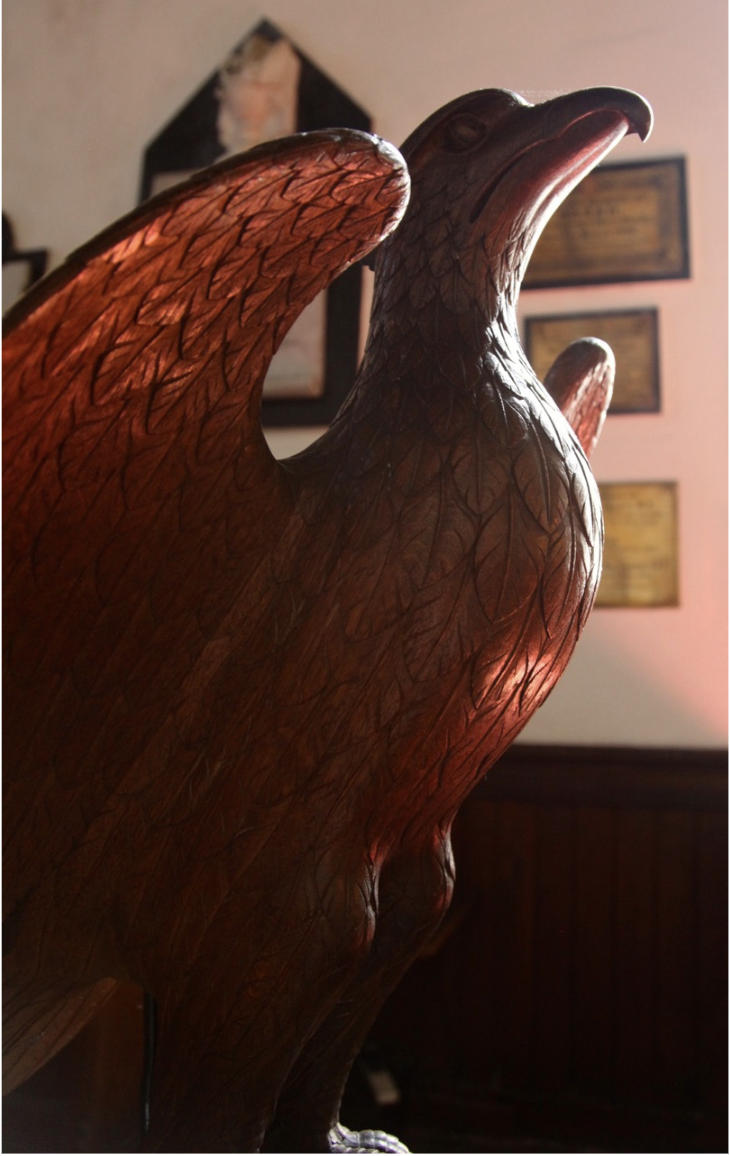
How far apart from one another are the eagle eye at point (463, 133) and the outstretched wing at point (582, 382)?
22 cm

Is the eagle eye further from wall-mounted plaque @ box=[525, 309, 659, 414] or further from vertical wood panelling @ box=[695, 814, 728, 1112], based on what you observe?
vertical wood panelling @ box=[695, 814, 728, 1112]

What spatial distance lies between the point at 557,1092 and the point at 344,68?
1843 millimetres

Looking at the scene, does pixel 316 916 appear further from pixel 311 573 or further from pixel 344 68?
pixel 344 68

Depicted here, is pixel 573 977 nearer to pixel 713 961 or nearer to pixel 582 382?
pixel 713 961

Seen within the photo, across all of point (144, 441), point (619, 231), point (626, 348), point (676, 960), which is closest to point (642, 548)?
point (626, 348)

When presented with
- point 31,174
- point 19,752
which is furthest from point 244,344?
point 31,174

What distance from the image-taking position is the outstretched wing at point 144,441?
409 mm

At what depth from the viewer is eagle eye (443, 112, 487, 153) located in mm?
555

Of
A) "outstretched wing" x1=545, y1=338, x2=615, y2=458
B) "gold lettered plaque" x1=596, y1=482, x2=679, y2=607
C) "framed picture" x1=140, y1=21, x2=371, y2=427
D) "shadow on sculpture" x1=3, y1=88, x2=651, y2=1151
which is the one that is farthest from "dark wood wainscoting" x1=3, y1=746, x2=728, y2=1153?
"shadow on sculpture" x1=3, y1=88, x2=651, y2=1151

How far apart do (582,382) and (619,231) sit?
116cm

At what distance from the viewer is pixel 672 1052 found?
60.9 inches

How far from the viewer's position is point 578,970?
5.28ft

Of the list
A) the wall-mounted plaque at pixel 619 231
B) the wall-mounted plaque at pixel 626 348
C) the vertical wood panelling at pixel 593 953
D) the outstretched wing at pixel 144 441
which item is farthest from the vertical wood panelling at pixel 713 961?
the outstretched wing at pixel 144 441

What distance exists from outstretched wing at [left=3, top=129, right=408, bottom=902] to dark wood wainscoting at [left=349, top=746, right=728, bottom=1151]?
1.24 metres
